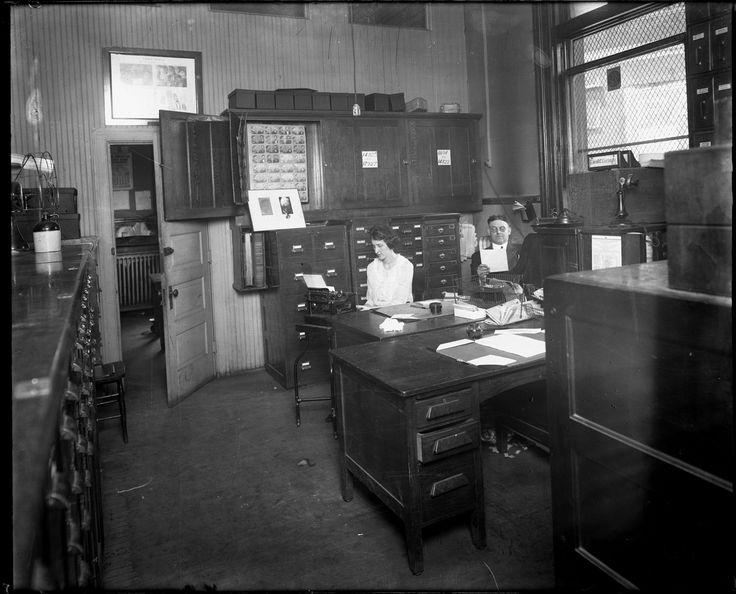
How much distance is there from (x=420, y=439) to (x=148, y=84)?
4.42 meters

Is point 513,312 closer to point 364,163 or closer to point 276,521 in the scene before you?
point 276,521

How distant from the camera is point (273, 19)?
584cm

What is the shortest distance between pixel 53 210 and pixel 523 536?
3.59 m

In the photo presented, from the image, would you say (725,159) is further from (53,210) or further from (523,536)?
(53,210)

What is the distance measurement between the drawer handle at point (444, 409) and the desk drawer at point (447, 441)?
0.06 meters

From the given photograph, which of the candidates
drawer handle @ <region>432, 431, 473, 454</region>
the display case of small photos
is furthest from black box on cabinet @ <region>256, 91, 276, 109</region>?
drawer handle @ <region>432, 431, 473, 454</region>

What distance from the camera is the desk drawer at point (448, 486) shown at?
7.95 ft

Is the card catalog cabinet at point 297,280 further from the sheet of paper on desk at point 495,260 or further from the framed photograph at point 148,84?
the framed photograph at point 148,84

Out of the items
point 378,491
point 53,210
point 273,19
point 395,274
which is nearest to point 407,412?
point 378,491

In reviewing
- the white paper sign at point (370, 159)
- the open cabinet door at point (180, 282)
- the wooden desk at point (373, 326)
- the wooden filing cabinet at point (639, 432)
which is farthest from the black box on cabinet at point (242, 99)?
the wooden filing cabinet at point (639, 432)

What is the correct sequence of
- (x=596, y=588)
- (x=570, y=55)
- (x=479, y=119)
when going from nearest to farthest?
(x=596, y=588), (x=570, y=55), (x=479, y=119)

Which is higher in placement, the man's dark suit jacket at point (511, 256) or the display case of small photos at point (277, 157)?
the display case of small photos at point (277, 157)

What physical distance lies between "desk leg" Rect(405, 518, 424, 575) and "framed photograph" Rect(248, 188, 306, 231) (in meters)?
3.50

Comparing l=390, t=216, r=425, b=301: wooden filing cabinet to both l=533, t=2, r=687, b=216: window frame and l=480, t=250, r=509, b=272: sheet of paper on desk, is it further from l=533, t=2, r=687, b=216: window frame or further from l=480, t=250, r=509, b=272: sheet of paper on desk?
l=533, t=2, r=687, b=216: window frame
